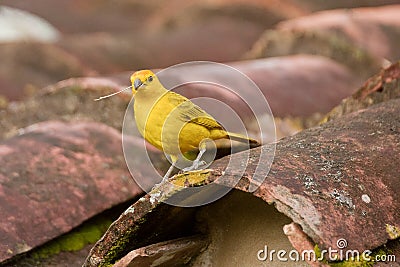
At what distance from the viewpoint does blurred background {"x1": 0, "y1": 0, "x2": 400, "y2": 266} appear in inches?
Result: 117

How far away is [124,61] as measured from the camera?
23.4ft

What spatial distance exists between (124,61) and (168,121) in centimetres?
470

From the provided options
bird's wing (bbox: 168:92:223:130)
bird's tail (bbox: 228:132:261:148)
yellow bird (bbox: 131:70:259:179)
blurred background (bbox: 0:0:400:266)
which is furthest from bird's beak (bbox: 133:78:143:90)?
blurred background (bbox: 0:0:400:266)

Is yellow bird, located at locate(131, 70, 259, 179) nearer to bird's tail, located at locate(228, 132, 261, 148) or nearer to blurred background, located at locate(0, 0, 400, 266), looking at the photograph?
bird's tail, located at locate(228, 132, 261, 148)

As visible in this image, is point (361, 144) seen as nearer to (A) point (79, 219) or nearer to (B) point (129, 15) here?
(A) point (79, 219)

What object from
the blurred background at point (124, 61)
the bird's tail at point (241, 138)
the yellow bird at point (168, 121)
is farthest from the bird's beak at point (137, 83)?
the blurred background at point (124, 61)

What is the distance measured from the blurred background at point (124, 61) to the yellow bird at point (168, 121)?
522 millimetres

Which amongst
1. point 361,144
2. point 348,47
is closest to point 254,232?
point 361,144

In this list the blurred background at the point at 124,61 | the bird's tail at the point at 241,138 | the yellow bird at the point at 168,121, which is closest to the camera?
the yellow bird at the point at 168,121

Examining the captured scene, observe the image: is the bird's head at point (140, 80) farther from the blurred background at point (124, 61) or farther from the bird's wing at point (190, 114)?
the blurred background at point (124, 61)

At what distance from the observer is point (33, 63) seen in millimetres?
6359

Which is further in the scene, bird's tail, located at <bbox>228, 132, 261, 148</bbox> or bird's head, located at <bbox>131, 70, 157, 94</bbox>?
bird's tail, located at <bbox>228, 132, 261, 148</bbox>

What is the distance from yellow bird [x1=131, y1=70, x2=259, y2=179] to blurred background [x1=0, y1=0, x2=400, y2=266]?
20.5 inches

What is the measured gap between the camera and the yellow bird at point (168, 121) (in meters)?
2.53
